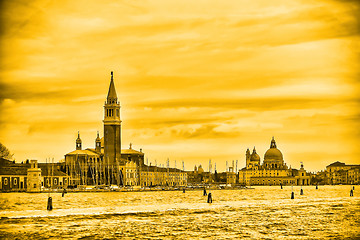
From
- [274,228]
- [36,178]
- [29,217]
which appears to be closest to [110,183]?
[36,178]

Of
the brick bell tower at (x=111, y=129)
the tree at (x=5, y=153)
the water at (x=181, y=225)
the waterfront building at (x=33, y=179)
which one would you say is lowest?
the water at (x=181, y=225)


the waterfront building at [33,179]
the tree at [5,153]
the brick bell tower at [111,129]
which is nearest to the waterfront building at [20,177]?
the waterfront building at [33,179]

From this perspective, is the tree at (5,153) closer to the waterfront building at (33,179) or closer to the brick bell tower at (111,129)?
the waterfront building at (33,179)

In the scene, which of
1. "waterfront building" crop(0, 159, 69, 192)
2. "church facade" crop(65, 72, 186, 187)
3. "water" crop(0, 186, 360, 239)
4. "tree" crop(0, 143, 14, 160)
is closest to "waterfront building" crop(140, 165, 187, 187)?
"church facade" crop(65, 72, 186, 187)

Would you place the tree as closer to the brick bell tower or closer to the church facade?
the church facade

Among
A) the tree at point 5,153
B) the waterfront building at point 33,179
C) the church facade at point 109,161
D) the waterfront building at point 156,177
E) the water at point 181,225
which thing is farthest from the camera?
the waterfront building at point 156,177

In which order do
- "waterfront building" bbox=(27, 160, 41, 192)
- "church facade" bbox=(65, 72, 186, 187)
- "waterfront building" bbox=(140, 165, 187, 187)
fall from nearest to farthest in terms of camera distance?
1. "waterfront building" bbox=(27, 160, 41, 192)
2. "church facade" bbox=(65, 72, 186, 187)
3. "waterfront building" bbox=(140, 165, 187, 187)

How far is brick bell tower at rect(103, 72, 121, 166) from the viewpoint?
559 ft

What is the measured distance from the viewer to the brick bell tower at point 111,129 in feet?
559

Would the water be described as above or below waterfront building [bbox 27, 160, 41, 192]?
below

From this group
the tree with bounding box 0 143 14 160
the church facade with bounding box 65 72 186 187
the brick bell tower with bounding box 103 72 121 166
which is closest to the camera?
the tree with bounding box 0 143 14 160

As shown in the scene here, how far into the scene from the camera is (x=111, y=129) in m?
171

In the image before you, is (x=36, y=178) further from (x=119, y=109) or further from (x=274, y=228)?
(x=274, y=228)

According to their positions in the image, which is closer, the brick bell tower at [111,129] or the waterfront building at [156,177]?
the brick bell tower at [111,129]
